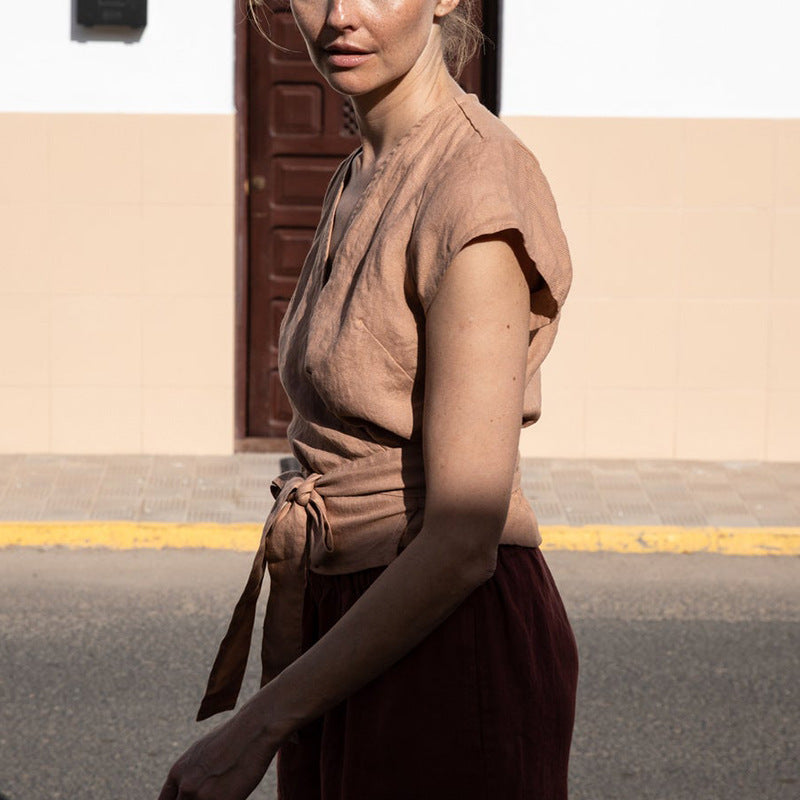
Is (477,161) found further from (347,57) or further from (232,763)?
(232,763)

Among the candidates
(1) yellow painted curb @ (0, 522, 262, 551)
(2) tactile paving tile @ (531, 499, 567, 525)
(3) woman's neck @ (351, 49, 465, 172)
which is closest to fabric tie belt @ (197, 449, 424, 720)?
(3) woman's neck @ (351, 49, 465, 172)

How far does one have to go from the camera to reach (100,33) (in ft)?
27.1

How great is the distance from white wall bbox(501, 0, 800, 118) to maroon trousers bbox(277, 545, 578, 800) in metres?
6.91

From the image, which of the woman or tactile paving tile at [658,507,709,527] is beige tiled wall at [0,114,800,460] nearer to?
tactile paving tile at [658,507,709,527]

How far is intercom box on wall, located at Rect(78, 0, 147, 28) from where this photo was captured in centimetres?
816

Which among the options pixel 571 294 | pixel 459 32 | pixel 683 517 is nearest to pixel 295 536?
pixel 459 32

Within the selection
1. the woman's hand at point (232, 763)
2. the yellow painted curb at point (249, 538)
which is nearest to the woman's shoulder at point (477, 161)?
the woman's hand at point (232, 763)

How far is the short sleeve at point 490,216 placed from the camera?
4.95ft

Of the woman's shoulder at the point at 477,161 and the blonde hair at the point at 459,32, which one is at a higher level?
the blonde hair at the point at 459,32

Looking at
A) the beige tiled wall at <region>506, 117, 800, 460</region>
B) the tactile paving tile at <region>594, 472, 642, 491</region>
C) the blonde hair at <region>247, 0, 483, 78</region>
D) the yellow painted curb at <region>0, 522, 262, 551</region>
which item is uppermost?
the blonde hair at <region>247, 0, 483, 78</region>

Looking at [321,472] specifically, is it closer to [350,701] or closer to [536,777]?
[350,701]

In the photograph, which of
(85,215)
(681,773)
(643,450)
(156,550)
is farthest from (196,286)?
(681,773)

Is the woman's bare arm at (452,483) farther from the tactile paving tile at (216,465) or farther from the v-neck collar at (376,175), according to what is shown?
the tactile paving tile at (216,465)

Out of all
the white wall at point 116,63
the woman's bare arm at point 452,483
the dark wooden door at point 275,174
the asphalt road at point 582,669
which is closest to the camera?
the woman's bare arm at point 452,483
